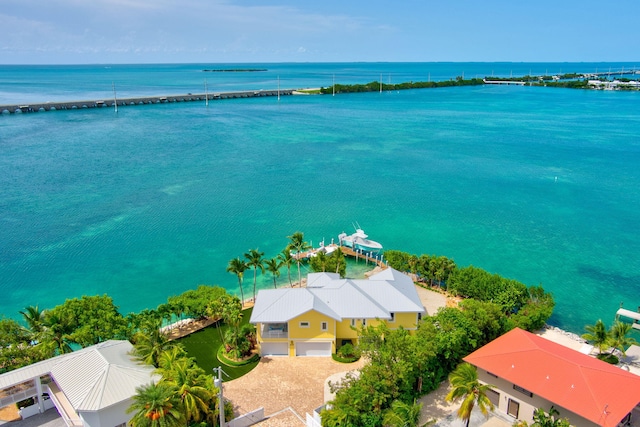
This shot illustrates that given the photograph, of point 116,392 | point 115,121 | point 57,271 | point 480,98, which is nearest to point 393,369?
point 116,392

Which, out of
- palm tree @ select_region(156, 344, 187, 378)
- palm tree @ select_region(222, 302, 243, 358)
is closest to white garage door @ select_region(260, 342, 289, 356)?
palm tree @ select_region(222, 302, 243, 358)

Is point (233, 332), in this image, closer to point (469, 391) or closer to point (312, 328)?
point (312, 328)

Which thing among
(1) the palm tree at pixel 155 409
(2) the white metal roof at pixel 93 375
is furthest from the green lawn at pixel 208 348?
(1) the palm tree at pixel 155 409

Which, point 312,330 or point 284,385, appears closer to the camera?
point 284,385

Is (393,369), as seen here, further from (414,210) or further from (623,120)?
(623,120)

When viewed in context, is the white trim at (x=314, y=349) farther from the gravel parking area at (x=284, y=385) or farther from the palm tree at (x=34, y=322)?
the palm tree at (x=34, y=322)

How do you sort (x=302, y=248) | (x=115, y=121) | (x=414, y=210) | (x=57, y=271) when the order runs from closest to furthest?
(x=302, y=248) < (x=57, y=271) < (x=414, y=210) < (x=115, y=121)

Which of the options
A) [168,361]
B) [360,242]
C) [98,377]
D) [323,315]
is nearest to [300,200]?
[360,242]
